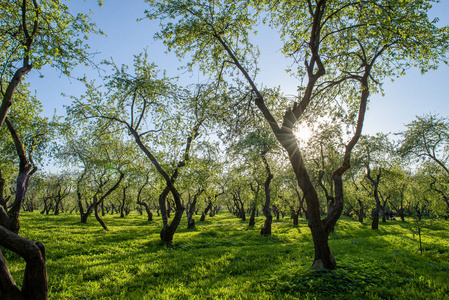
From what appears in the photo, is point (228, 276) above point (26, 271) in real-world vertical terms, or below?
below

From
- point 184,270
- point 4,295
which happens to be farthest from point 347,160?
point 4,295

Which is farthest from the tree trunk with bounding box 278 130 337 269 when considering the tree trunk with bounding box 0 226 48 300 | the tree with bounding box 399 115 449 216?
the tree with bounding box 399 115 449 216

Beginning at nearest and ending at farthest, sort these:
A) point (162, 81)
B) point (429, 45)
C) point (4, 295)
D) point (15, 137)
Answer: point (4, 295) < point (429, 45) < point (15, 137) < point (162, 81)

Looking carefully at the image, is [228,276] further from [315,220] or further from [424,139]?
[424,139]

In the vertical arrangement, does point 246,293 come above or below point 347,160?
below

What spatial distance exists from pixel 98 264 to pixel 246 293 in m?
7.63

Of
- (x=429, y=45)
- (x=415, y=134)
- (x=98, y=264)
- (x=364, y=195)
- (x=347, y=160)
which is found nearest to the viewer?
(x=429, y=45)

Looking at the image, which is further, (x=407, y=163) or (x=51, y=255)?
(x=407, y=163)

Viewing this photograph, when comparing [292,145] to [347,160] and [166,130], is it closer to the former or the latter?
[347,160]

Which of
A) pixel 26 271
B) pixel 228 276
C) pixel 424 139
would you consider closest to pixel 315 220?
pixel 228 276

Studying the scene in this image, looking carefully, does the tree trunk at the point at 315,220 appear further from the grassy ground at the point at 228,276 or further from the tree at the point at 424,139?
the tree at the point at 424,139

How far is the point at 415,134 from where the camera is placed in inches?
1075

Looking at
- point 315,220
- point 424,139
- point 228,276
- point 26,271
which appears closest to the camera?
point 26,271

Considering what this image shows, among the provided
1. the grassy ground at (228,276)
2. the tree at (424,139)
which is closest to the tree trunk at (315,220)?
the grassy ground at (228,276)
